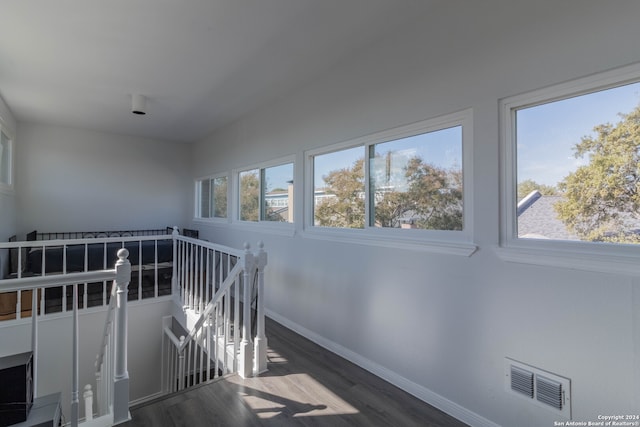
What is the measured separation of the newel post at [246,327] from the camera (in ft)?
7.84

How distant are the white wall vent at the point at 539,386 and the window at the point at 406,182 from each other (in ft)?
2.50

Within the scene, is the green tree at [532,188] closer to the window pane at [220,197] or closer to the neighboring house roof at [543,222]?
the neighboring house roof at [543,222]

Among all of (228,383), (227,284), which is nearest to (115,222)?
(227,284)

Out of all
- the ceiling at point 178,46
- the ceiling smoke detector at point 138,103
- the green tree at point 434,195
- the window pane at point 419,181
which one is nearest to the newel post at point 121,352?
the ceiling at point 178,46

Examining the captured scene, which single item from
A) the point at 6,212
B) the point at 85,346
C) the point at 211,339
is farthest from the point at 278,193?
the point at 6,212

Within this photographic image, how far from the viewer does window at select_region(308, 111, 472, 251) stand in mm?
2055

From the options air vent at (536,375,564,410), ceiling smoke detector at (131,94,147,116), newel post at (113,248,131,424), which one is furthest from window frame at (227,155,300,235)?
air vent at (536,375,564,410)

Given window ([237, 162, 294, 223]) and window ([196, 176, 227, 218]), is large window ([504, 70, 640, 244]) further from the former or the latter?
window ([196, 176, 227, 218])

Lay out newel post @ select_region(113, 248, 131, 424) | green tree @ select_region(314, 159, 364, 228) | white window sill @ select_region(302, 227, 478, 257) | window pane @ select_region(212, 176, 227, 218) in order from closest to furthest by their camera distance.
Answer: newel post @ select_region(113, 248, 131, 424), white window sill @ select_region(302, 227, 478, 257), green tree @ select_region(314, 159, 364, 228), window pane @ select_region(212, 176, 227, 218)

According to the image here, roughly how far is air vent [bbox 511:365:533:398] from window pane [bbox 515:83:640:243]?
0.74m

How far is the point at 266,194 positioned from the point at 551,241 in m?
3.29

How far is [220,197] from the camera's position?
18.1 feet

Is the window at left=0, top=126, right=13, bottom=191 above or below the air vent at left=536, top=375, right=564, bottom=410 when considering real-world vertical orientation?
above

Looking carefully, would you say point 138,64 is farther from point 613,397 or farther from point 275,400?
point 613,397
